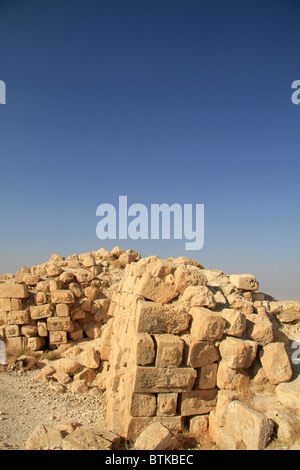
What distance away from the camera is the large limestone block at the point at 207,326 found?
4793 mm

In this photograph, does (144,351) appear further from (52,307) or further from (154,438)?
(52,307)

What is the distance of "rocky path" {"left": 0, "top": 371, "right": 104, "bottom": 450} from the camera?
5522 millimetres

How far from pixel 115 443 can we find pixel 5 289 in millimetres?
7623

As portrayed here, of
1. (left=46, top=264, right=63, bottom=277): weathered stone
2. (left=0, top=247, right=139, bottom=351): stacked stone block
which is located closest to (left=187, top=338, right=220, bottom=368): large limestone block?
(left=0, top=247, right=139, bottom=351): stacked stone block

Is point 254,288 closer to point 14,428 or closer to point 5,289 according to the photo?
point 14,428

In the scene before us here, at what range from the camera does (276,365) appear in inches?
189

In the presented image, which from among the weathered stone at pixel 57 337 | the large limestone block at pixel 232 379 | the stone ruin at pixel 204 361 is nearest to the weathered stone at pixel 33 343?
the weathered stone at pixel 57 337

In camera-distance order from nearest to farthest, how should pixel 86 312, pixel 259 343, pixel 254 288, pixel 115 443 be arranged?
pixel 115 443 → pixel 259 343 → pixel 254 288 → pixel 86 312

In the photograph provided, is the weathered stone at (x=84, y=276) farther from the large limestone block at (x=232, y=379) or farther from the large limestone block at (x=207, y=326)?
the large limestone block at (x=232, y=379)

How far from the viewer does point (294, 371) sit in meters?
5.05

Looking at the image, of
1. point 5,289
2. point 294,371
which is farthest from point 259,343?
point 5,289

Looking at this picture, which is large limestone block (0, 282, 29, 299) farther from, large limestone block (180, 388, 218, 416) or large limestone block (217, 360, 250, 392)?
large limestone block (217, 360, 250, 392)

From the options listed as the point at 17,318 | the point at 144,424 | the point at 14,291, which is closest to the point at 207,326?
the point at 144,424
